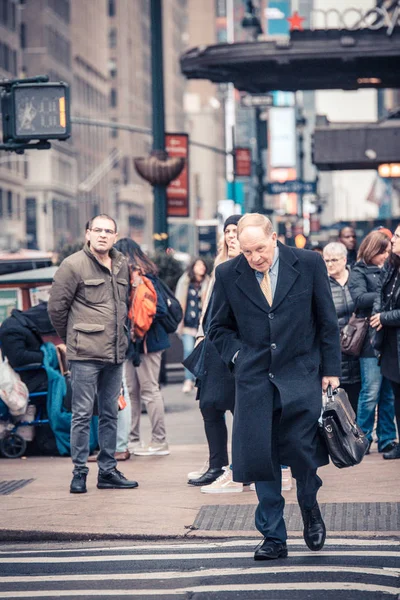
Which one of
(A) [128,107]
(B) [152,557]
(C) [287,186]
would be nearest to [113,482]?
(B) [152,557]

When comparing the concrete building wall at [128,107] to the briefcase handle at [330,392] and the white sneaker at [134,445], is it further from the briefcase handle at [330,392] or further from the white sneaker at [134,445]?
the briefcase handle at [330,392]

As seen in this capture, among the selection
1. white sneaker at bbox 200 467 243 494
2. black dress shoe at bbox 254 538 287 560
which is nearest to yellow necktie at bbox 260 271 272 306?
black dress shoe at bbox 254 538 287 560

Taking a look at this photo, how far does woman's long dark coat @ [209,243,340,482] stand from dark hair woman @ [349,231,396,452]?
384cm

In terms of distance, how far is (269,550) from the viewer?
650cm

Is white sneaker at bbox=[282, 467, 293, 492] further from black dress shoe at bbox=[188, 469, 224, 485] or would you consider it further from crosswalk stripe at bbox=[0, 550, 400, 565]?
crosswalk stripe at bbox=[0, 550, 400, 565]

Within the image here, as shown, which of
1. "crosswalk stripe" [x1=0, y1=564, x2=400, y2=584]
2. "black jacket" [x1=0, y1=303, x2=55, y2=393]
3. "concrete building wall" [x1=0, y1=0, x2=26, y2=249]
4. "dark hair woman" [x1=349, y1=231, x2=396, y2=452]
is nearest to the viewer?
"crosswalk stripe" [x1=0, y1=564, x2=400, y2=584]

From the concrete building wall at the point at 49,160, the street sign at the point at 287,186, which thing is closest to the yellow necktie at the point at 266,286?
the street sign at the point at 287,186

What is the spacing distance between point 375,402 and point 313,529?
396cm

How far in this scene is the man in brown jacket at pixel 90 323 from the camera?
28.9 ft

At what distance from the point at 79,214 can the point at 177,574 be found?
115m

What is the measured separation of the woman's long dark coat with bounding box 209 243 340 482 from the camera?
20.9 feet

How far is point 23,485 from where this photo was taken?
9.43 metres

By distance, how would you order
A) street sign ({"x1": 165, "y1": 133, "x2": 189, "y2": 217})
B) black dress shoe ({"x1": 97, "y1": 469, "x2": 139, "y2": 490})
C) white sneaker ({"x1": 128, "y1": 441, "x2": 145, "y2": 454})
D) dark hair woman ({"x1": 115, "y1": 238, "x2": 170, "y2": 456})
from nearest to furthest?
black dress shoe ({"x1": 97, "y1": 469, "x2": 139, "y2": 490}), dark hair woman ({"x1": 115, "y1": 238, "x2": 170, "y2": 456}), white sneaker ({"x1": 128, "y1": 441, "x2": 145, "y2": 454}), street sign ({"x1": 165, "y1": 133, "x2": 189, "y2": 217})

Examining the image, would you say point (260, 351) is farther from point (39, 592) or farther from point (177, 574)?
point (39, 592)
